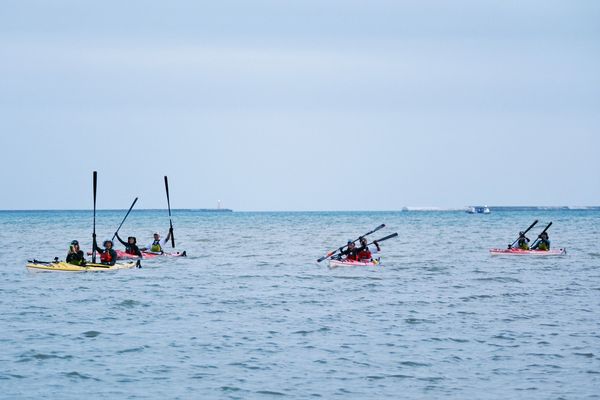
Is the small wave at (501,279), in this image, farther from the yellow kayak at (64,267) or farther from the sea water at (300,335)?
the yellow kayak at (64,267)

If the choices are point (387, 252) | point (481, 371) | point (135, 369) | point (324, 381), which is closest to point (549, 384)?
point (481, 371)

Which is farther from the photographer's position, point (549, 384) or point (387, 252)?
point (387, 252)

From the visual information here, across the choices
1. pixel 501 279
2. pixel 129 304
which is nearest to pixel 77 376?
pixel 129 304

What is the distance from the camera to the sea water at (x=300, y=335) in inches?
779

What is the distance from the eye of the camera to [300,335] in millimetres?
25969

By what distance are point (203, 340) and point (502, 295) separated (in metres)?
16.0

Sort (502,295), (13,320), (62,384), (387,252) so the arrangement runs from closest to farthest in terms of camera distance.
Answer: (62,384) < (13,320) < (502,295) < (387,252)

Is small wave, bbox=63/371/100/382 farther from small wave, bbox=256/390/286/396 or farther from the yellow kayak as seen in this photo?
the yellow kayak

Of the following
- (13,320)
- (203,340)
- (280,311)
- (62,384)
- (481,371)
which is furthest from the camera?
(280,311)

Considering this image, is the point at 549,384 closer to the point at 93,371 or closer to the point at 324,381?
the point at 324,381

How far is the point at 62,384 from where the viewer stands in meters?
19.8

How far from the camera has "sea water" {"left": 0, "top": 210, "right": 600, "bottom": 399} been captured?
19.8 metres

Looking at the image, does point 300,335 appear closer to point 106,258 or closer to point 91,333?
point 91,333

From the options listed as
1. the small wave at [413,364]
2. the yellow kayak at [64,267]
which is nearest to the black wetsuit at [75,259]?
the yellow kayak at [64,267]
